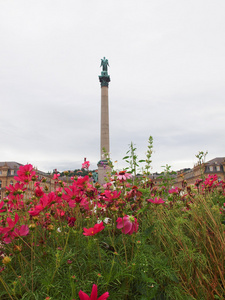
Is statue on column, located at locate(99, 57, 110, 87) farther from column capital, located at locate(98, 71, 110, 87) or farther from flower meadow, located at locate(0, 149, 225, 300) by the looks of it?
flower meadow, located at locate(0, 149, 225, 300)

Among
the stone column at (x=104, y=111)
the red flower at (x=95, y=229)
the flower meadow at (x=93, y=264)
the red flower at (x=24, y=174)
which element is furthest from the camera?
the stone column at (x=104, y=111)

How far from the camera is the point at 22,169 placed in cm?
196

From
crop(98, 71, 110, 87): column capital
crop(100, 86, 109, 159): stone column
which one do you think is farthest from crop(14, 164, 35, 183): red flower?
crop(98, 71, 110, 87): column capital

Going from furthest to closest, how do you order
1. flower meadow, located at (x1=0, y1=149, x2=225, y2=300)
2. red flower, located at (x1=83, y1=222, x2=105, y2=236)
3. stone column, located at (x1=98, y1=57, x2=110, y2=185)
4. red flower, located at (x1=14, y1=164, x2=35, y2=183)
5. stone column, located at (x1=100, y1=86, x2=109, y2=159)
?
stone column, located at (x1=100, y1=86, x2=109, y2=159) < stone column, located at (x1=98, y1=57, x2=110, y2=185) < red flower, located at (x1=14, y1=164, x2=35, y2=183) < flower meadow, located at (x1=0, y1=149, x2=225, y2=300) < red flower, located at (x1=83, y1=222, x2=105, y2=236)

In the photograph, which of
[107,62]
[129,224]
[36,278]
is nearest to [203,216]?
[129,224]

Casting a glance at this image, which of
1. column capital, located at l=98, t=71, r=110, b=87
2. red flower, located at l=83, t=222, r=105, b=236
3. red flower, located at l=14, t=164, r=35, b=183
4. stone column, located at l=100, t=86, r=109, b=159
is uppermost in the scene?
column capital, located at l=98, t=71, r=110, b=87

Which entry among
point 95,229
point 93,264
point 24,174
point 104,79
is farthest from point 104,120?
point 95,229

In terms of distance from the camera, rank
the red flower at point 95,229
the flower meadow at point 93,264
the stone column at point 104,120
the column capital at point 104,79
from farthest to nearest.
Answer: the column capital at point 104,79, the stone column at point 104,120, the flower meadow at point 93,264, the red flower at point 95,229

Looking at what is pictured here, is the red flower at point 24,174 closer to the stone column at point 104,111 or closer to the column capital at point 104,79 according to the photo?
the stone column at point 104,111

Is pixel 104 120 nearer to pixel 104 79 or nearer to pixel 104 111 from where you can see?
pixel 104 111

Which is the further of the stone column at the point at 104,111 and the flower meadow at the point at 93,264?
the stone column at the point at 104,111

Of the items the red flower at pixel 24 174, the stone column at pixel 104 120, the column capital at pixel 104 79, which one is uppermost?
the column capital at pixel 104 79

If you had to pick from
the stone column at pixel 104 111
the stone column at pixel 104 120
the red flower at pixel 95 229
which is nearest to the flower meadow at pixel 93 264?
the red flower at pixel 95 229

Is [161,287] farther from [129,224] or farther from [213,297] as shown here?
[129,224]
